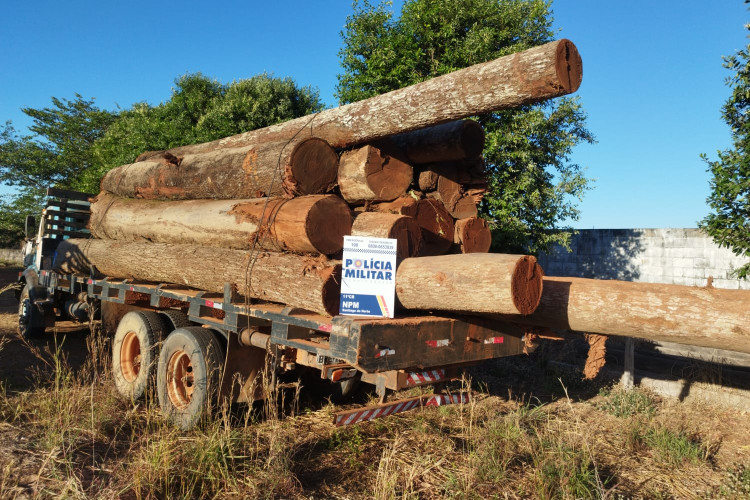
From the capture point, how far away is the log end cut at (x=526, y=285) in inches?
120

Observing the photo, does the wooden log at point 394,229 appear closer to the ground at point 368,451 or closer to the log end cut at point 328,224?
the log end cut at point 328,224

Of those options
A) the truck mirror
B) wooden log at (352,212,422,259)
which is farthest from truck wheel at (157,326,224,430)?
the truck mirror

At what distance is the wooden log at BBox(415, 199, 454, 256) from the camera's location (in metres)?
4.50

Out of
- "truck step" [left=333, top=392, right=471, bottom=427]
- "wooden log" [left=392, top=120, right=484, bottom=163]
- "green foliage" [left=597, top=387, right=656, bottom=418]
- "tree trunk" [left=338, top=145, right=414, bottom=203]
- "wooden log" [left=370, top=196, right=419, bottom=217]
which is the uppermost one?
"wooden log" [left=392, top=120, right=484, bottom=163]

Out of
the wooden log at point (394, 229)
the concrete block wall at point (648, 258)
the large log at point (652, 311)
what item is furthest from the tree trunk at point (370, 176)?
the concrete block wall at point (648, 258)

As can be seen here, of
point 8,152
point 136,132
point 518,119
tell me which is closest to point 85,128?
point 8,152

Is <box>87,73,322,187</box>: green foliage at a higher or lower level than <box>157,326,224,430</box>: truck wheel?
higher

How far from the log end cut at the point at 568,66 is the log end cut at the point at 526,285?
1.10 metres

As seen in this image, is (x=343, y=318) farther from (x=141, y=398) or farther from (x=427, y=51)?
(x=427, y=51)

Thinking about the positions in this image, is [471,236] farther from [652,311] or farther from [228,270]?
[228,270]

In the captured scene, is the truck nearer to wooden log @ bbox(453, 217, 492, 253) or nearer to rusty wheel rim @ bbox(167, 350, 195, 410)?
rusty wheel rim @ bbox(167, 350, 195, 410)

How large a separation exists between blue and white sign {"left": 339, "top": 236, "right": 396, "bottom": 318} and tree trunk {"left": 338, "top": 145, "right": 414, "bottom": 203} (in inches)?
41.0

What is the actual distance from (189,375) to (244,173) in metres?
1.96

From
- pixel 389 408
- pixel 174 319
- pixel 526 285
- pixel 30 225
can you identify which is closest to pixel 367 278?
pixel 526 285
